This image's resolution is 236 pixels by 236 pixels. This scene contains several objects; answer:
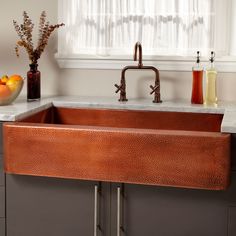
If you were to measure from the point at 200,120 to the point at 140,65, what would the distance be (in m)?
0.41

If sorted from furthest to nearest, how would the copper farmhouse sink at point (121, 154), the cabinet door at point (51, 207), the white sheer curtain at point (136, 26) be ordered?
1. the white sheer curtain at point (136, 26)
2. the cabinet door at point (51, 207)
3. the copper farmhouse sink at point (121, 154)

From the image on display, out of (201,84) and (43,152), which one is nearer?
(43,152)

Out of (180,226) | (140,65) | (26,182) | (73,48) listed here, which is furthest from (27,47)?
(180,226)

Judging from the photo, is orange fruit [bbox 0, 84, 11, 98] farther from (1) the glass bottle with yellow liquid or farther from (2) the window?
(1) the glass bottle with yellow liquid

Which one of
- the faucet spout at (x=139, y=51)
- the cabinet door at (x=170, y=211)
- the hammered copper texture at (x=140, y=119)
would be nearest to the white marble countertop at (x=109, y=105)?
the hammered copper texture at (x=140, y=119)

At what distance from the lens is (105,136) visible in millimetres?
1938

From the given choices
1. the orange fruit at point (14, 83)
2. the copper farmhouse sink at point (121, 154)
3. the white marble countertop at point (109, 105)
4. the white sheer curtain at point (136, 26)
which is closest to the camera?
the copper farmhouse sink at point (121, 154)

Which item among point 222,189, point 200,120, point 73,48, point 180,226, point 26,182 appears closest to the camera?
point 222,189

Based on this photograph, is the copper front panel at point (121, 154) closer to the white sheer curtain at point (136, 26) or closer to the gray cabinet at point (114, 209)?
the gray cabinet at point (114, 209)

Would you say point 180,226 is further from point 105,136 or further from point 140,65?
point 140,65

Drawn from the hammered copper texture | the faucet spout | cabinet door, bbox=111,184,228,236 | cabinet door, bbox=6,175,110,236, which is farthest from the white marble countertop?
cabinet door, bbox=111,184,228,236

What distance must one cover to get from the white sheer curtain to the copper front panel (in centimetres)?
88

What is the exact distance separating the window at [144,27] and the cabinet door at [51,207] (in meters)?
0.91

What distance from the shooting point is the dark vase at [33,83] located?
264 cm
